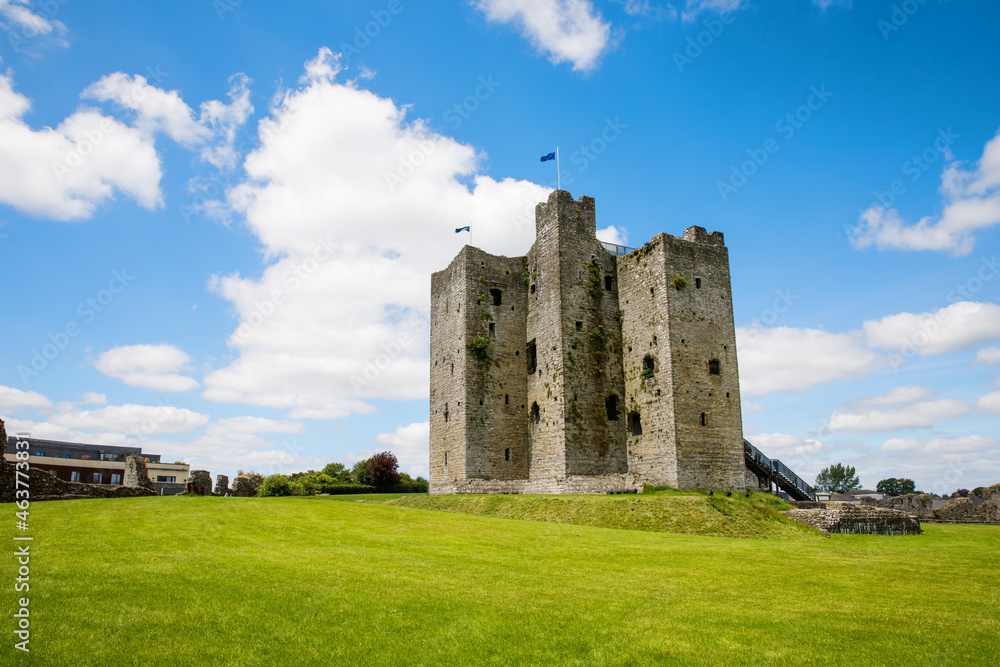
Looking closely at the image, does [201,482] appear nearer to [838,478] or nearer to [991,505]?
[991,505]

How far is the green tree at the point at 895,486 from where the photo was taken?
69981mm

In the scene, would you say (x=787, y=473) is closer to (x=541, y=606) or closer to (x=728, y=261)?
(x=728, y=261)

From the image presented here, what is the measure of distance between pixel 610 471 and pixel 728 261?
11566mm

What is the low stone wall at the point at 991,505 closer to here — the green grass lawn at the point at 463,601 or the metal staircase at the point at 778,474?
the metal staircase at the point at 778,474

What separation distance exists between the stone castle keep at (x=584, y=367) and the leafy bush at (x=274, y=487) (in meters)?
8.34

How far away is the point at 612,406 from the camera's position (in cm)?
3053

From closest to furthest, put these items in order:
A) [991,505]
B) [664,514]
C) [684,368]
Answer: [664,514] → [684,368] → [991,505]

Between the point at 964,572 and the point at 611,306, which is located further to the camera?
the point at 611,306

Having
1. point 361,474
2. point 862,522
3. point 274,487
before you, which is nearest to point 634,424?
point 862,522

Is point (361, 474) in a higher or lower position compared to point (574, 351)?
lower

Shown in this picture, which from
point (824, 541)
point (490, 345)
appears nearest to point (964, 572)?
point (824, 541)

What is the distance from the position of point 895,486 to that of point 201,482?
77155mm

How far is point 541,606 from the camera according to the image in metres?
8.34

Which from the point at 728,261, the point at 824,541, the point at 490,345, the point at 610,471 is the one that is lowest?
the point at 824,541
